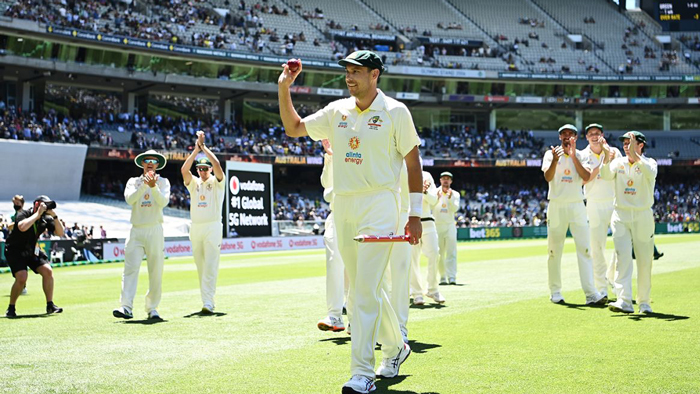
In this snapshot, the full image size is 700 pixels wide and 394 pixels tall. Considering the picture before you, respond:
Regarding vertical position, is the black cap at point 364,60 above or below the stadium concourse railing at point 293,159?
below

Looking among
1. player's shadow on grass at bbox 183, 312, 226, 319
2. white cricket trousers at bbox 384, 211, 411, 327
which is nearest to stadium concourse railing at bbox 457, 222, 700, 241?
player's shadow on grass at bbox 183, 312, 226, 319

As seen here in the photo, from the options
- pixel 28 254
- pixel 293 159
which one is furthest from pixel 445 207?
pixel 293 159

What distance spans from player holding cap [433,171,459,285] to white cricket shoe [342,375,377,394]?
11744 millimetres

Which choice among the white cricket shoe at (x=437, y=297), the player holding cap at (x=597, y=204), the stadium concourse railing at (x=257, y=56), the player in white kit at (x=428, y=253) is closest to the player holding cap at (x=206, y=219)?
the player in white kit at (x=428, y=253)

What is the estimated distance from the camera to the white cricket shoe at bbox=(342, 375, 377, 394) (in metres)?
5.74

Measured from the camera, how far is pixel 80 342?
9.16 metres

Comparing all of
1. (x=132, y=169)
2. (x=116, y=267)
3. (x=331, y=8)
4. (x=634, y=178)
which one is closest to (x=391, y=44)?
(x=331, y=8)

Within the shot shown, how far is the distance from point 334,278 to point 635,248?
443 centimetres

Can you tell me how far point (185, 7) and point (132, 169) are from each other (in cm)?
1450

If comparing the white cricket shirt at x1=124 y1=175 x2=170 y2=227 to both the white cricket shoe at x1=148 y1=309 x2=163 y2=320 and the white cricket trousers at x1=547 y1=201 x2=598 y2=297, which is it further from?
the white cricket trousers at x1=547 y1=201 x2=598 y2=297

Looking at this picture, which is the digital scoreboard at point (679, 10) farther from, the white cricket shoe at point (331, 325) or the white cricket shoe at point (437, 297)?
the white cricket shoe at point (331, 325)

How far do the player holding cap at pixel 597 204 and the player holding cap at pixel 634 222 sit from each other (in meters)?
1.39

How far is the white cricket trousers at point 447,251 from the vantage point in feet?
58.5

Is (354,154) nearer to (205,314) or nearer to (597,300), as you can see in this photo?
(205,314)
